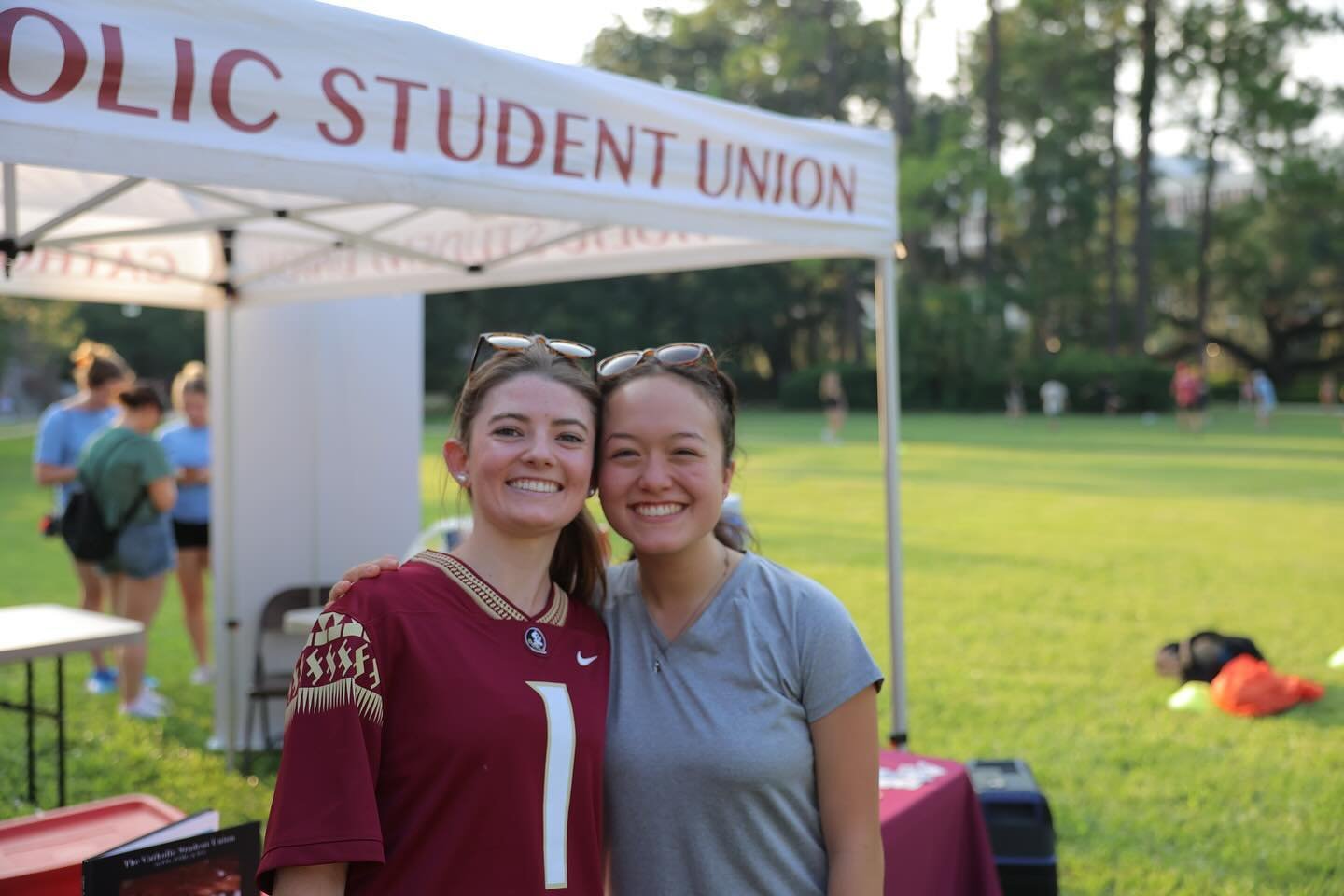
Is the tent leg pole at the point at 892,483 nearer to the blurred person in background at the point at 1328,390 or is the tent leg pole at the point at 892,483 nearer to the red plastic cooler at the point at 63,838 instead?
the red plastic cooler at the point at 63,838

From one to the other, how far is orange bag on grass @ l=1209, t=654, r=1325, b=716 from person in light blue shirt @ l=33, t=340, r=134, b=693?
21.1 feet

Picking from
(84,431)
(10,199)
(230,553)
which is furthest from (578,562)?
(84,431)

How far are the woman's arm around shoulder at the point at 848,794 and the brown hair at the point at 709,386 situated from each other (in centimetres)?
50

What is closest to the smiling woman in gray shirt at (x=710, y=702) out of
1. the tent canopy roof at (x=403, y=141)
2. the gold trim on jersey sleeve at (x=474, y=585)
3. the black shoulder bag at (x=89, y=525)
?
the gold trim on jersey sleeve at (x=474, y=585)

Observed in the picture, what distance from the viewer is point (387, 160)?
2.90 meters

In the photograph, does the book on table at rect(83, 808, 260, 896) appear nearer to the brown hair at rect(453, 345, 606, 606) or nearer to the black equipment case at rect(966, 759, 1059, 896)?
the brown hair at rect(453, 345, 606, 606)

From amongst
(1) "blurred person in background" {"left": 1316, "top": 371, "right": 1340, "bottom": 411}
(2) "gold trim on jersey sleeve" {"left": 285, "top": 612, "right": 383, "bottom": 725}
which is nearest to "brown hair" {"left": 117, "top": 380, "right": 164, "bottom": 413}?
(2) "gold trim on jersey sleeve" {"left": 285, "top": 612, "right": 383, "bottom": 725}

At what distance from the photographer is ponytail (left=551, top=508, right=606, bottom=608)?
7.08 ft

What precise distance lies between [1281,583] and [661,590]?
954cm

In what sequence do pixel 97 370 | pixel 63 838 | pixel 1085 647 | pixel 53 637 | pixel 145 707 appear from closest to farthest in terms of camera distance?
1. pixel 63 838
2. pixel 53 637
3. pixel 145 707
4. pixel 97 370
5. pixel 1085 647

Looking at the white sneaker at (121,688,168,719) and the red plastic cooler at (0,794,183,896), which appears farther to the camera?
the white sneaker at (121,688,168,719)

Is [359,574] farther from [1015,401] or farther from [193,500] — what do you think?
[1015,401]

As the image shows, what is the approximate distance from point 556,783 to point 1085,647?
698cm

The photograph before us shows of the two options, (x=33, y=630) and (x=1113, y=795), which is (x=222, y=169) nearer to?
(x=33, y=630)
